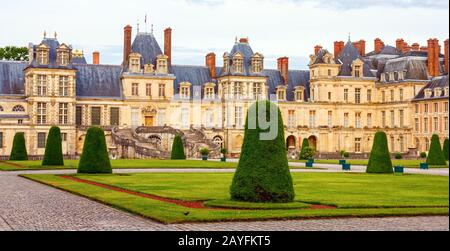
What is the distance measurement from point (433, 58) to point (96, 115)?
28514 mm

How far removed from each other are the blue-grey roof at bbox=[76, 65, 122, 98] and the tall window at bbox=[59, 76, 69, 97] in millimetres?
1827

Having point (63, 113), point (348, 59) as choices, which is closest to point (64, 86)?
point (63, 113)

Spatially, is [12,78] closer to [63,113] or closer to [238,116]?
[63,113]

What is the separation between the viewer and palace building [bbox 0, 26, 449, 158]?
187ft

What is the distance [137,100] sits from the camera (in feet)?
199

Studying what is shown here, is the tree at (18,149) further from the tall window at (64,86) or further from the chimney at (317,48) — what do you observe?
the chimney at (317,48)

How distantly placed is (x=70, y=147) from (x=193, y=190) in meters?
37.1

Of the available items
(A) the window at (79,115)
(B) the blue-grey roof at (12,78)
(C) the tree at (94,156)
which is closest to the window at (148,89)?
(A) the window at (79,115)

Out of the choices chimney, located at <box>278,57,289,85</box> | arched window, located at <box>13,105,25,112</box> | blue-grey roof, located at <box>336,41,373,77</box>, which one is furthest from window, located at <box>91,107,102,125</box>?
blue-grey roof, located at <box>336,41,373,77</box>

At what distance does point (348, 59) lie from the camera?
66.6 meters

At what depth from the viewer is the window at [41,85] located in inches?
2238

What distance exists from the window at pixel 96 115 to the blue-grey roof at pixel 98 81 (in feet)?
3.81
